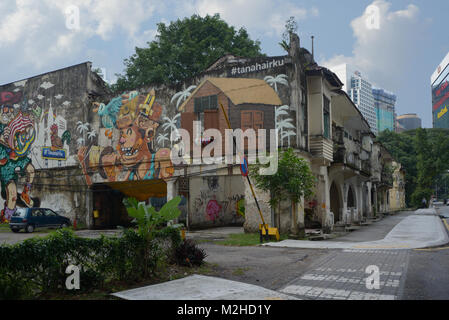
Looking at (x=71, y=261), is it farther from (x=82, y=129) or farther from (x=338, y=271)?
(x=82, y=129)

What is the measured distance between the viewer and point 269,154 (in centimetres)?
1730

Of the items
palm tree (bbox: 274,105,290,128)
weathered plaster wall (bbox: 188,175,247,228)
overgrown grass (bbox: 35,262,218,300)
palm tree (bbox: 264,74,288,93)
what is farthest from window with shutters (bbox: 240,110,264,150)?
overgrown grass (bbox: 35,262,218,300)

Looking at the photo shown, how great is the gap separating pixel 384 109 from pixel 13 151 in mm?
166831

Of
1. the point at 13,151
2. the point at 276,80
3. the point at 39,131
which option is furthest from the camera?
the point at 13,151

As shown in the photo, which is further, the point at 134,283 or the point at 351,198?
the point at 351,198

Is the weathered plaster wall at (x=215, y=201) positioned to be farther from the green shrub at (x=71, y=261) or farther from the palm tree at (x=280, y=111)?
the green shrub at (x=71, y=261)

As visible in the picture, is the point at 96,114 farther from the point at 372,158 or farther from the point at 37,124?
the point at 372,158

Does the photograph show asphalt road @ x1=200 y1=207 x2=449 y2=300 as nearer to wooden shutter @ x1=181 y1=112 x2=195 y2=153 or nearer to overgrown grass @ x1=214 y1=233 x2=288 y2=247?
overgrown grass @ x1=214 y1=233 x2=288 y2=247

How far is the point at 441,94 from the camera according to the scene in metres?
59.3

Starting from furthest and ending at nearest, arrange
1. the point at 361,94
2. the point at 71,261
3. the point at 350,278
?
the point at 361,94 → the point at 350,278 → the point at 71,261

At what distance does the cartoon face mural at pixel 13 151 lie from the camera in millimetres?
28266

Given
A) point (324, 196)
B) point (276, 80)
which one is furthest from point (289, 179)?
point (324, 196)

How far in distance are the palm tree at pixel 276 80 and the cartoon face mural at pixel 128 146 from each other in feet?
23.8
